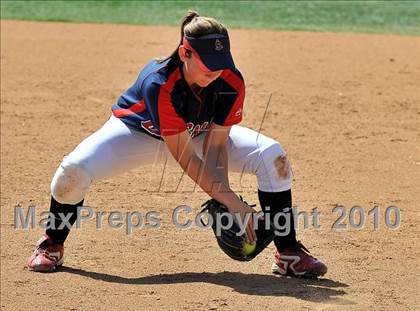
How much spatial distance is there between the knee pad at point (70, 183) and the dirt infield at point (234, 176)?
47 centimetres

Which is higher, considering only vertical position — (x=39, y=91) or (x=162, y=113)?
(x=162, y=113)

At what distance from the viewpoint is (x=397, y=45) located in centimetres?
1228

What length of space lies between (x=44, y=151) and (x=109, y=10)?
22.1ft

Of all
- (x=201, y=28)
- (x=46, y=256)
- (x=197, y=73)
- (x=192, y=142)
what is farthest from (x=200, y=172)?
(x=46, y=256)

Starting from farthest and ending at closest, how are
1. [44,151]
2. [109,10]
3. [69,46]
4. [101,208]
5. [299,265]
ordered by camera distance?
[109,10], [69,46], [44,151], [101,208], [299,265]

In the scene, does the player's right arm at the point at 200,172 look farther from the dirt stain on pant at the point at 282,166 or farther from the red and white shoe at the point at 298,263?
the red and white shoe at the point at 298,263

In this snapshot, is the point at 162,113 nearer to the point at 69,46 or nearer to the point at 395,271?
the point at 395,271

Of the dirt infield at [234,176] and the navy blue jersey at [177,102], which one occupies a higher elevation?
the navy blue jersey at [177,102]

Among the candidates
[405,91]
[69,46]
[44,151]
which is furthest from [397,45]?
[44,151]

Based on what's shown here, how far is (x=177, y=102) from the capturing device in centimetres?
493

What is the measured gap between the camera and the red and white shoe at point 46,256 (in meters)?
5.42

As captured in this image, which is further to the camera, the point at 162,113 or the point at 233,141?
the point at 233,141

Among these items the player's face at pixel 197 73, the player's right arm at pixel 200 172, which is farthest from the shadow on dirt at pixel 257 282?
the player's face at pixel 197 73

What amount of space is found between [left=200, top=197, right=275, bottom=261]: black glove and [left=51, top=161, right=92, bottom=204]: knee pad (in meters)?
0.71
